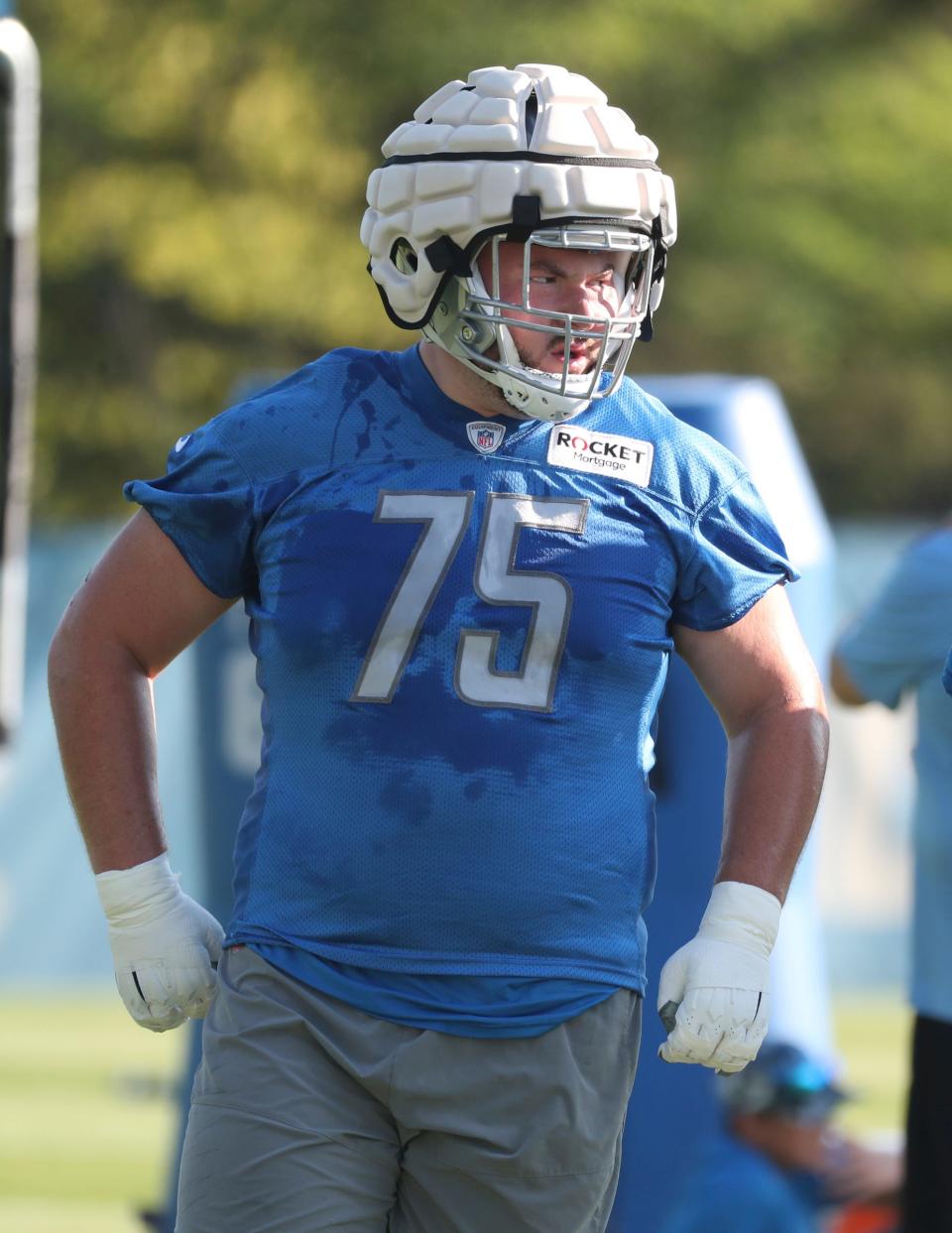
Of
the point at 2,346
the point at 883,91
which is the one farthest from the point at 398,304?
the point at 883,91

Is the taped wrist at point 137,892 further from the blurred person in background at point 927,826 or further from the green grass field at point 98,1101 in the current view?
the green grass field at point 98,1101

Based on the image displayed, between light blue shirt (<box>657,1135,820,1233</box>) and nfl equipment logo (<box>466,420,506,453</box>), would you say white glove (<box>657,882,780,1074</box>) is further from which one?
light blue shirt (<box>657,1135,820,1233</box>)

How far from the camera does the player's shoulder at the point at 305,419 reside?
10.5 ft

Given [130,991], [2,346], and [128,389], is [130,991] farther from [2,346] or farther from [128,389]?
[128,389]

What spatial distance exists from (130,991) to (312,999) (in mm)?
346

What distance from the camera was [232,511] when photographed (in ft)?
10.5

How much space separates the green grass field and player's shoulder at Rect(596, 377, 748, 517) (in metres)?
2.88

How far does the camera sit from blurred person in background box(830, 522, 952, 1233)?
4410 millimetres

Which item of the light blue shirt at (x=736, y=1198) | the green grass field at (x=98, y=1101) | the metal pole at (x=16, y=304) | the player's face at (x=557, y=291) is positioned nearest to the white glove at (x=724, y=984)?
the player's face at (x=557, y=291)

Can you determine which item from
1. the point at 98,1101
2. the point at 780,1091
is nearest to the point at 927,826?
the point at 780,1091

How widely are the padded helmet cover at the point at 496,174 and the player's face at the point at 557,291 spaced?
0.18 ft

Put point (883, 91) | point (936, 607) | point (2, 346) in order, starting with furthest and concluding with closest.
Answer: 1. point (883, 91)
2. point (2, 346)
3. point (936, 607)

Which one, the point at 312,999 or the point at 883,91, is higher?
the point at 883,91

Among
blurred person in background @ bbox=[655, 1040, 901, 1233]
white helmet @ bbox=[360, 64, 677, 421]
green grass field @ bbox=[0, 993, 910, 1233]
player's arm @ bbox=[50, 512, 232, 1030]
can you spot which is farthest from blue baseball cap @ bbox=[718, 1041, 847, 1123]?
white helmet @ bbox=[360, 64, 677, 421]
